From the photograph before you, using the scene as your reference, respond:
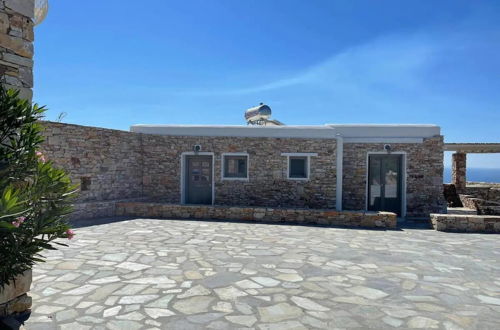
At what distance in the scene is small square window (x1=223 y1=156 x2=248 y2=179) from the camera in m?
12.7

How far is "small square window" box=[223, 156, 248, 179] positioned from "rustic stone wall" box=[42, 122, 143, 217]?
356 cm

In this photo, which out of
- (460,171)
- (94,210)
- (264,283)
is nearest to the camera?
(264,283)

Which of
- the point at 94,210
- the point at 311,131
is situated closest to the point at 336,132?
the point at 311,131

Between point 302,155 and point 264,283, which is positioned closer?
point 264,283

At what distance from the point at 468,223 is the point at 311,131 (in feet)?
19.2

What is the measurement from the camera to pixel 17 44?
3.53 m

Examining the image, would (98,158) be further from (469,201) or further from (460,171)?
(460,171)

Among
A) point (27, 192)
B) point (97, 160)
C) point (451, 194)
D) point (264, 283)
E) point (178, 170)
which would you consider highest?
point (97, 160)

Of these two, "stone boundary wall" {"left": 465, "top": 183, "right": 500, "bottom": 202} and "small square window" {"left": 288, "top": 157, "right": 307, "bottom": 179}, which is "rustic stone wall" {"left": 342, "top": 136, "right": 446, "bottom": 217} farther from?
"stone boundary wall" {"left": 465, "top": 183, "right": 500, "bottom": 202}

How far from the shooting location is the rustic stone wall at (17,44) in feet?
11.1

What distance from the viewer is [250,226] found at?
389 inches

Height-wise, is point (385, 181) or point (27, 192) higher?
point (27, 192)

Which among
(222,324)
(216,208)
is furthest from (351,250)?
(216,208)

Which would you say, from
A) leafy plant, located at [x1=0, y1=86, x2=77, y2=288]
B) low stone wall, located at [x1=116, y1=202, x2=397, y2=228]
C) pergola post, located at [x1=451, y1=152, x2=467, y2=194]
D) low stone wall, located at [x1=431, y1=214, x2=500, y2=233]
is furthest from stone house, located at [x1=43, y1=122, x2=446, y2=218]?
leafy plant, located at [x1=0, y1=86, x2=77, y2=288]
